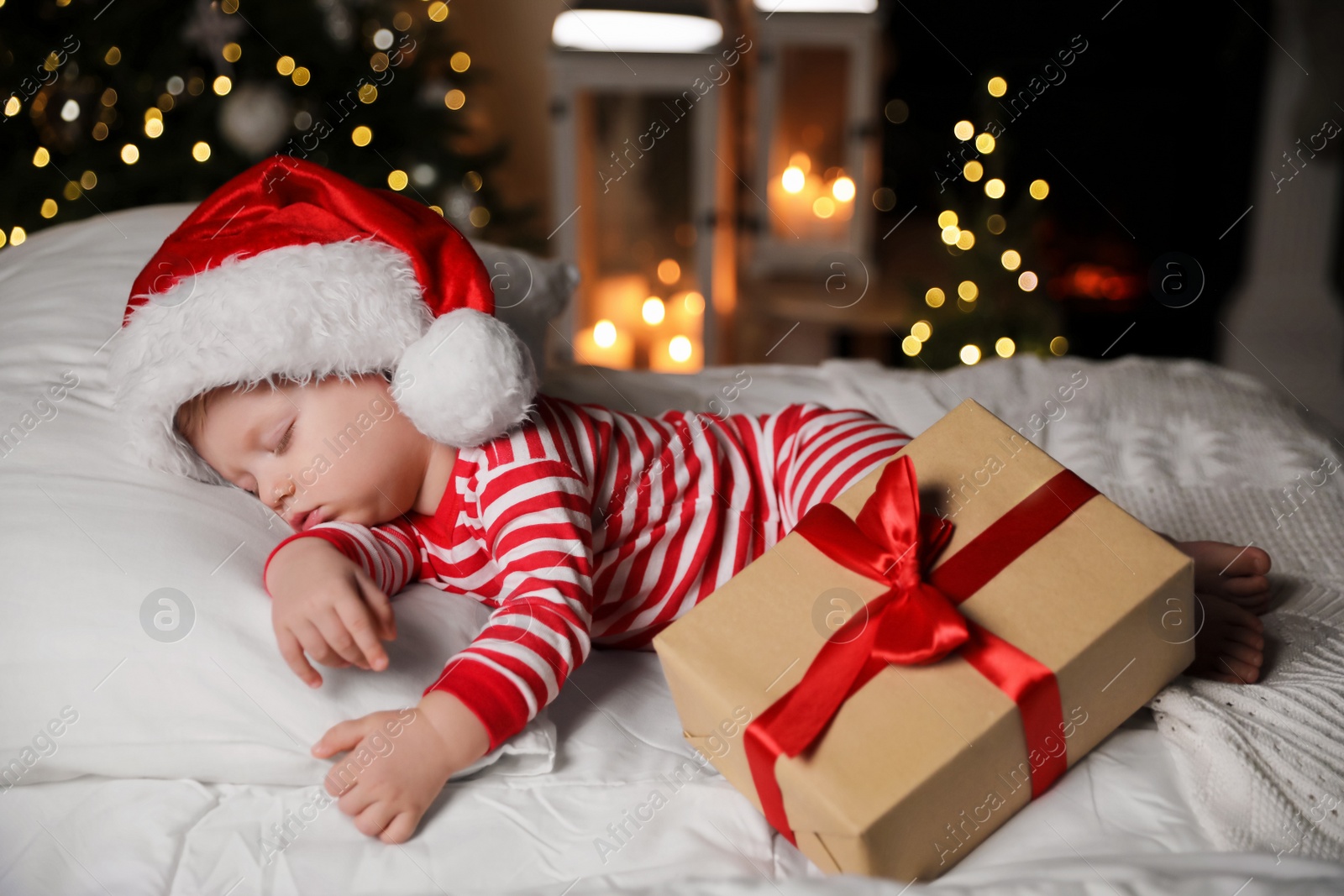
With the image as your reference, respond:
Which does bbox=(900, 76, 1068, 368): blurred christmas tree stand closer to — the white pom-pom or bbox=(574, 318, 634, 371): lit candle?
bbox=(574, 318, 634, 371): lit candle

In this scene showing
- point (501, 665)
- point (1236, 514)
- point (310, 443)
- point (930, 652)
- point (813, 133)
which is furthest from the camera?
point (813, 133)

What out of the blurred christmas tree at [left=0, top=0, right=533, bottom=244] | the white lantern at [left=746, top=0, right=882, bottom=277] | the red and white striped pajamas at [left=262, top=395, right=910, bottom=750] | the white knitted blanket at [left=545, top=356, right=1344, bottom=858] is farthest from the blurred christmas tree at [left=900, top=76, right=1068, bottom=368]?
the red and white striped pajamas at [left=262, top=395, right=910, bottom=750]

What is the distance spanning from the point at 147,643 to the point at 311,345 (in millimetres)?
286

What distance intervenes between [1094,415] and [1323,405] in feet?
6.87

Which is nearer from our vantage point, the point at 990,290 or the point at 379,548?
the point at 379,548

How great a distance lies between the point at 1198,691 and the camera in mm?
829

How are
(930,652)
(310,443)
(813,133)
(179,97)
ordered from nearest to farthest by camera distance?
(930,652) < (310,443) < (179,97) < (813,133)

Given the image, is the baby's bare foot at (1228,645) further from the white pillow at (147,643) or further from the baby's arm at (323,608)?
the baby's arm at (323,608)

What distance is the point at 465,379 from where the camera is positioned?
33.2 inches

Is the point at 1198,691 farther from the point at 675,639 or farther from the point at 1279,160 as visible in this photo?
the point at 1279,160

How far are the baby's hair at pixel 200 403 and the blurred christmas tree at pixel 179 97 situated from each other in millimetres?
1304

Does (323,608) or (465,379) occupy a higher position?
(465,379)

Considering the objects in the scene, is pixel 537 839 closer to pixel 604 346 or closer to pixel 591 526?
pixel 591 526

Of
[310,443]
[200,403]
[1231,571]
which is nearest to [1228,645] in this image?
A: [1231,571]
